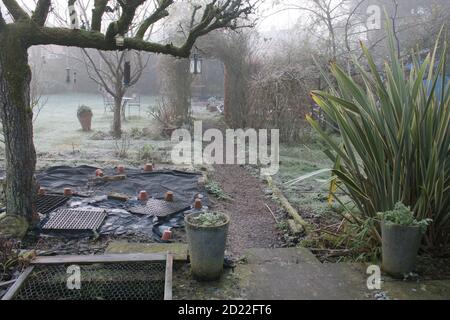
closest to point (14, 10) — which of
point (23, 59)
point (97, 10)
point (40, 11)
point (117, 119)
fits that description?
point (40, 11)

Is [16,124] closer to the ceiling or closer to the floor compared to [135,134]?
closer to the ceiling

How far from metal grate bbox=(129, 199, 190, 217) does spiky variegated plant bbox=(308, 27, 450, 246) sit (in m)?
1.84

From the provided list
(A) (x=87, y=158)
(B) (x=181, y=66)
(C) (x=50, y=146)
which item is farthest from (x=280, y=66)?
(C) (x=50, y=146)

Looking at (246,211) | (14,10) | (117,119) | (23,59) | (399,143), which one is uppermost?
(14,10)

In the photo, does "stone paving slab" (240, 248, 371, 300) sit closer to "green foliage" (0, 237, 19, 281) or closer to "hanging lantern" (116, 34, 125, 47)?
"green foliage" (0, 237, 19, 281)

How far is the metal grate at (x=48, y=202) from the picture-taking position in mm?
3934

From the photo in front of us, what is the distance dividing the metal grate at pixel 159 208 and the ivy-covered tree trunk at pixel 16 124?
1.05 metres

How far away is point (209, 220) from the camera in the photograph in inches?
97.8

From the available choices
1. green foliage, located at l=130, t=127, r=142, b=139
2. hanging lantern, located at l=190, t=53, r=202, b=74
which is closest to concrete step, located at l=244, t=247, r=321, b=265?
hanging lantern, located at l=190, t=53, r=202, b=74

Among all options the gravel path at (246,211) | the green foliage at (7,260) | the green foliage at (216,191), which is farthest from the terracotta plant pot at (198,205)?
the green foliage at (7,260)

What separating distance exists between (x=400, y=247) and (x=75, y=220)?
271 centimetres

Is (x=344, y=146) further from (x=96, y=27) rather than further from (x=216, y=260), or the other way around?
(x=96, y=27)

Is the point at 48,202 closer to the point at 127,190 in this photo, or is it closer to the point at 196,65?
the point at 127,190

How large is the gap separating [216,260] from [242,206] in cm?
242
